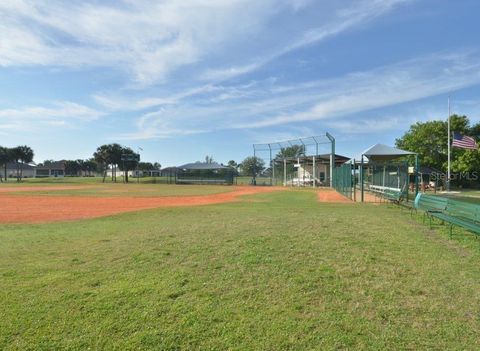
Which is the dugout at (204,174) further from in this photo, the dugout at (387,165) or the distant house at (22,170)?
the distant house at (22,170)

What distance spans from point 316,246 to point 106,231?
513 centimetres

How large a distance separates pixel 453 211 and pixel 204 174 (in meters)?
45.5

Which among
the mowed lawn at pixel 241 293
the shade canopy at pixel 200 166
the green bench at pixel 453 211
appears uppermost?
the shade canopy at pixel 200 166

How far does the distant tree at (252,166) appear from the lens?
48.9 m

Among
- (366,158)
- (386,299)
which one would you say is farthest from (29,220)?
(366,158)

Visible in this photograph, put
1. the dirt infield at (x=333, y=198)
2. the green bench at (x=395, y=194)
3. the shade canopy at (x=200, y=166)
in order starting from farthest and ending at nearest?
1. the shade canopy at (x=200, y=166)
2. the dirt infield at (x=333, y=198)
3. the green bench at (x=395, y=194)

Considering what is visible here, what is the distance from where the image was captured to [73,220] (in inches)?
460

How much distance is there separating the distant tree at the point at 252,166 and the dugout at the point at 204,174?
355 centimetres

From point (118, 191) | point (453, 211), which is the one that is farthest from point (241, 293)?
point (118, 191)

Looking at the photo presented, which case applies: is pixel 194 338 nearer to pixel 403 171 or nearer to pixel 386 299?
pixel 386 299

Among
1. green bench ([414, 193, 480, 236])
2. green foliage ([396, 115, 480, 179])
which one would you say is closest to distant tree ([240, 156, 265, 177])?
green foliage ([396, 115, 480, 179])

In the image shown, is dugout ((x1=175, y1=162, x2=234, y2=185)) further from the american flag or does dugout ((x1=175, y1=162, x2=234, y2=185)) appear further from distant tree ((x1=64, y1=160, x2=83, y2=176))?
distant tree ((x1=64, y1=160, x2=83, y2=176))

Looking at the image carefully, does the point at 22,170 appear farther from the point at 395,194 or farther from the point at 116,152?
the point at 395,194

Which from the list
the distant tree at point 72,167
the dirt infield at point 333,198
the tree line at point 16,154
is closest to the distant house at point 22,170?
the distant tree at point 72,167
